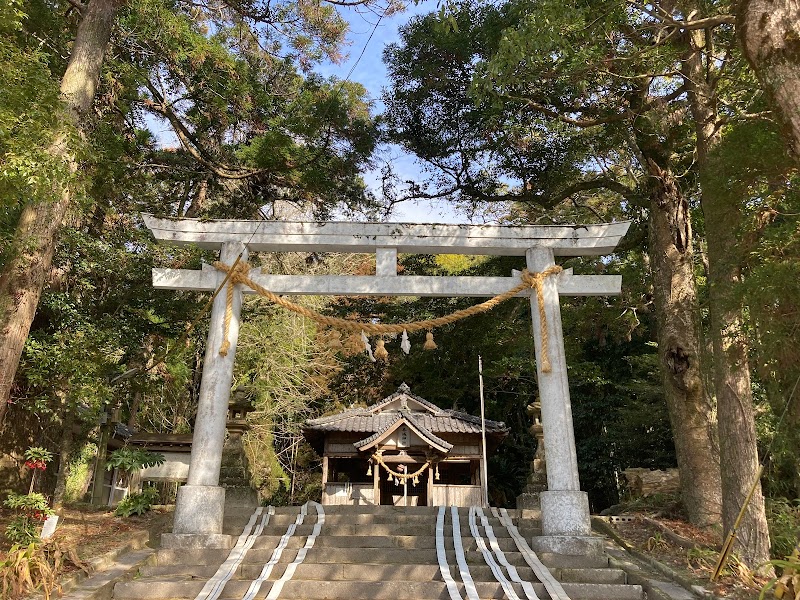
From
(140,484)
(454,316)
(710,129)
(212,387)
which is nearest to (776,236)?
(710,129)

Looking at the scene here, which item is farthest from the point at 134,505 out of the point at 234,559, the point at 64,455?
the point at 234,559

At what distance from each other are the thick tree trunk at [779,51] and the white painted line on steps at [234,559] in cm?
539

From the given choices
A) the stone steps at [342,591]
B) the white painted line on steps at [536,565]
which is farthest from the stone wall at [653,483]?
the stone steps at [342,591]

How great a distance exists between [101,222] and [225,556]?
6.03m

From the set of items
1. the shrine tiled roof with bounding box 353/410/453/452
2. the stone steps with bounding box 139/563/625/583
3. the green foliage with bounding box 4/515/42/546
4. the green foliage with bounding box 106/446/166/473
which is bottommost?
the stone steps with bounding box 139/563/625/583

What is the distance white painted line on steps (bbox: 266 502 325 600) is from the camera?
4.44 metres

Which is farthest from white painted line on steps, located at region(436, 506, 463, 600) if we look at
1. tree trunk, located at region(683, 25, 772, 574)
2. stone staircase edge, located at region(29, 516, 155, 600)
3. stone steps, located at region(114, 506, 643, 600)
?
tree trunk, located at region(683, 25, 772, 574)

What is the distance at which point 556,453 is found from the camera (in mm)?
5898

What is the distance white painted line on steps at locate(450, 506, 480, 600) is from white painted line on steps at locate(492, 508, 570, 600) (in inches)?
22.3

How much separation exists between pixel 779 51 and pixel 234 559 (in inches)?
235

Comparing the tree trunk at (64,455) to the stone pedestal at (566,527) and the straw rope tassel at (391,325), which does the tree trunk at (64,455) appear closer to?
the straw rope tassel at (391,325)

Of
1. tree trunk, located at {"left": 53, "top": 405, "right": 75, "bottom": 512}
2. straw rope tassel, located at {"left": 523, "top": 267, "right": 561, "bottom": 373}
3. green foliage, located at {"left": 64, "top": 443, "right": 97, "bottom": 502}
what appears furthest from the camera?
green foliage, located at {"left": 64, "top": 443, "right": 97, "bottom": 502}

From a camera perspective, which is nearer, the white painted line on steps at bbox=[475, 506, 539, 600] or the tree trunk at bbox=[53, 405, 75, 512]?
the white painted line on steps at bbox=[475, 506, 539, 600]

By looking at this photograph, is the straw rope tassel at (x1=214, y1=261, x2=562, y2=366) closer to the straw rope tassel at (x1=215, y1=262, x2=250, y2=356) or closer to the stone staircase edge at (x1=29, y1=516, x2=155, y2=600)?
the straw rope tassel at (x1=215, y1=262, x2=250, y2=356)
